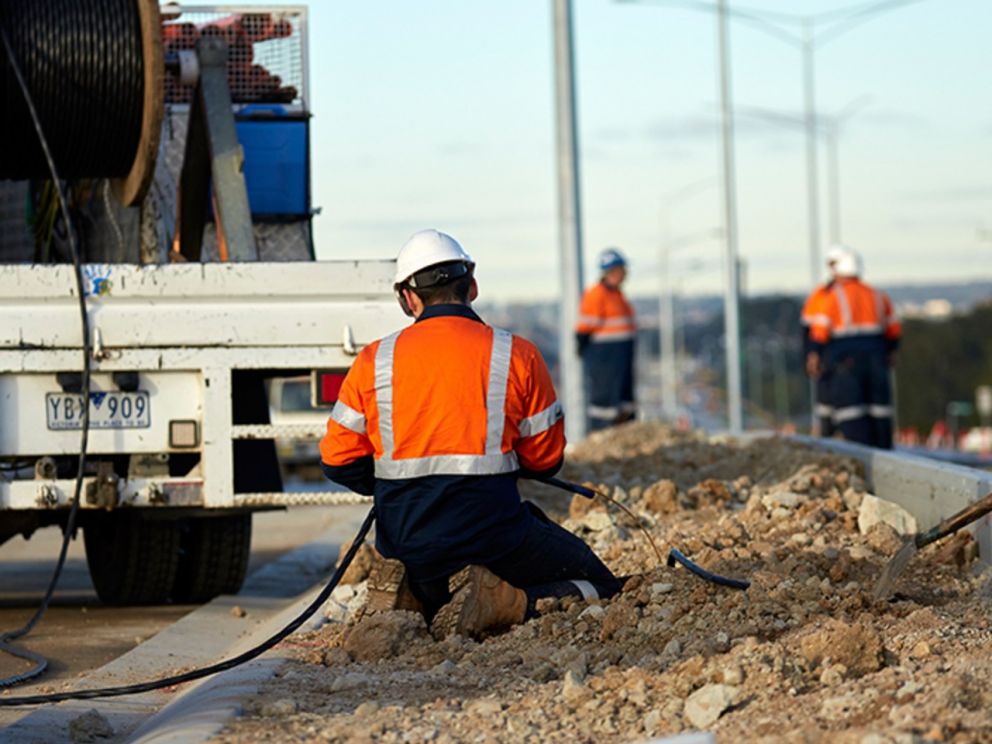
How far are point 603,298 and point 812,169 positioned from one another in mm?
24561

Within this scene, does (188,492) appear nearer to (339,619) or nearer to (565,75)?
(339,619)

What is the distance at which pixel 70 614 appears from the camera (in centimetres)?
1030

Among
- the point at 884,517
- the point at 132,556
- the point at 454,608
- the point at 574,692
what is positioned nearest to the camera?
the point at 574,692

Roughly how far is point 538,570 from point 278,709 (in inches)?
76.0

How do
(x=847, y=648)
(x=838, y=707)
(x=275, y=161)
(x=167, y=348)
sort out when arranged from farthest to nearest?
(x=275, y=161) → (x=167, y=348) → (x=847, y=648) → (x=838, y=707)

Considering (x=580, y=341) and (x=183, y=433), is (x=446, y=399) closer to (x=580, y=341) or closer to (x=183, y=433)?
(x=183, y=433)

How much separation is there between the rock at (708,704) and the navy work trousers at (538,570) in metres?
1.85

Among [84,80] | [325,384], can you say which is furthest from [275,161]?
[325,384]

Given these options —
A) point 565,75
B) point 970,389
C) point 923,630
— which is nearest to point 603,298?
point 565,75

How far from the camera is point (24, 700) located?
6.76 metres

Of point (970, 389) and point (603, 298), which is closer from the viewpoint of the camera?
point (603, 298)

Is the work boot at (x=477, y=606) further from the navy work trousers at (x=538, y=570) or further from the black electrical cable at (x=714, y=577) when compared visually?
the black electrical cable at (x=714, y=577)

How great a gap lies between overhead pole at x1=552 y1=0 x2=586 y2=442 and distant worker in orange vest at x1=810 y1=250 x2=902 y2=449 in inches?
111

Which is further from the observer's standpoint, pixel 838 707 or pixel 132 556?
pixel 132 556
